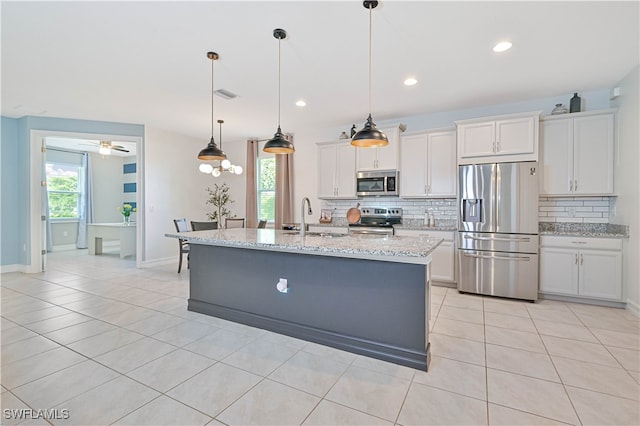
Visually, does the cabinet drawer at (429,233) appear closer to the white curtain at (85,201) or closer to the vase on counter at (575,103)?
the vase on counter at (575,103)

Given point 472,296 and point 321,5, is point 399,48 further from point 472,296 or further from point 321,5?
point 472,296

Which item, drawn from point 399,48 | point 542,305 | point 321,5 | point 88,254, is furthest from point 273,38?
point 88,254

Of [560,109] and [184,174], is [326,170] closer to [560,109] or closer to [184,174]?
[184,174]

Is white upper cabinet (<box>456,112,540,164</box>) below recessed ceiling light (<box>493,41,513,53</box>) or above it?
below

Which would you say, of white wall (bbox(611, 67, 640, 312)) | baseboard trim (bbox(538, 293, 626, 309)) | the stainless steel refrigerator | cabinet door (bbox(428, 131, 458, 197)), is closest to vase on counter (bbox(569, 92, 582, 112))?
white wall (bbox(611, 67, 640, 312))

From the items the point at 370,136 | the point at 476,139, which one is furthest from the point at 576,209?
the point at 370,136

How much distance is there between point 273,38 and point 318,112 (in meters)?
2.16

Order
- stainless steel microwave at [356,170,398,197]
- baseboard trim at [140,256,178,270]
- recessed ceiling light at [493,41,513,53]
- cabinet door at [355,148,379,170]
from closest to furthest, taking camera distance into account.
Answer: recessed ceiling light at [493,41,513,53] → stainless steel microwave at [356,170,398,197] → cabinet door at [355,148,379,170] → baseboard trim at [140,256,178,270]

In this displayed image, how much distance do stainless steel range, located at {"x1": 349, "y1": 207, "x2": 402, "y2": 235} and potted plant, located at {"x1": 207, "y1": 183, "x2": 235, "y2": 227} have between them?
11.0 feet

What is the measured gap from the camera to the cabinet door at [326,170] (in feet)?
17.6

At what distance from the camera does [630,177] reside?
3344mm

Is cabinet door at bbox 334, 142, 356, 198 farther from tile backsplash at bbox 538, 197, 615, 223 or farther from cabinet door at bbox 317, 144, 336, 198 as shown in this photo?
tile backsplash at bbox 538, 197, 615, 223

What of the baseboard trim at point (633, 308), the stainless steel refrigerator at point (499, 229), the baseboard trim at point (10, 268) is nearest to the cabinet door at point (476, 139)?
the stainless steel refrigerator at point (499, 229)

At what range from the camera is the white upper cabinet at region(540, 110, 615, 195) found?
12.0ft
